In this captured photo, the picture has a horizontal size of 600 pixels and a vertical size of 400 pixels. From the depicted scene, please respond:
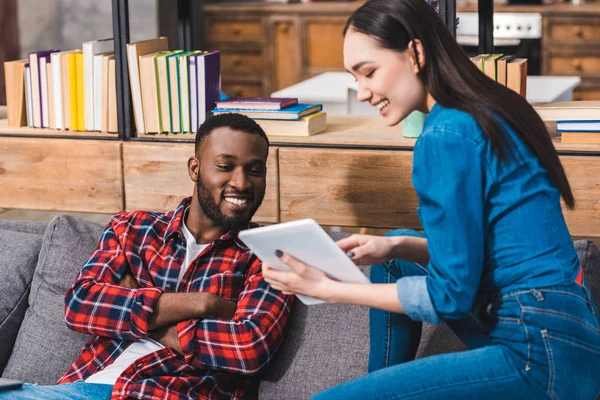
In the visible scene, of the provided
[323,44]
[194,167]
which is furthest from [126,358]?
[323,44]

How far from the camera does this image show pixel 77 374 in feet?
6.88

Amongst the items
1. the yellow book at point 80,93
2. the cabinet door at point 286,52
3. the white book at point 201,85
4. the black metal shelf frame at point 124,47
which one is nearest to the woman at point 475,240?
the white book at point 201,85

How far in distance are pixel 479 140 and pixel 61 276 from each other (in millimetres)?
1293

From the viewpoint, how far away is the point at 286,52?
6.20 metres

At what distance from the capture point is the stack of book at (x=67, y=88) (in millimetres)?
2637

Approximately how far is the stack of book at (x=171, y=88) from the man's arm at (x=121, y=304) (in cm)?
58

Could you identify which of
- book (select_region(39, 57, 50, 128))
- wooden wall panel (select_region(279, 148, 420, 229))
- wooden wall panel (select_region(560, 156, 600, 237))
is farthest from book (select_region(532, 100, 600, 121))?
book (select_region(39, 57, 50, 128))

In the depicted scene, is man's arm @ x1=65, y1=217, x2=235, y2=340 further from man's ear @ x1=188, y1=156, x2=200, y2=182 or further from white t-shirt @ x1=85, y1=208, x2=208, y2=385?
man's ear @ x1=188, y1=156, x2=200, y2=182

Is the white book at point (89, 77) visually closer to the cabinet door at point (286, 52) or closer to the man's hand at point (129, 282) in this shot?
the man's hand at point (129, 282)

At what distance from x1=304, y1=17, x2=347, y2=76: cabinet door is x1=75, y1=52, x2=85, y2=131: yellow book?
352cm

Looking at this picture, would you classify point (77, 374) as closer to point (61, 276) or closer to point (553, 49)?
point (61, 276)

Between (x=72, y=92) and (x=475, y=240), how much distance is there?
5.20 feet

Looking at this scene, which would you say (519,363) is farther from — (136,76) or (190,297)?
(136,76)

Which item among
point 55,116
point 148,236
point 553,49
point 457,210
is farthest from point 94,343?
point 553,49
